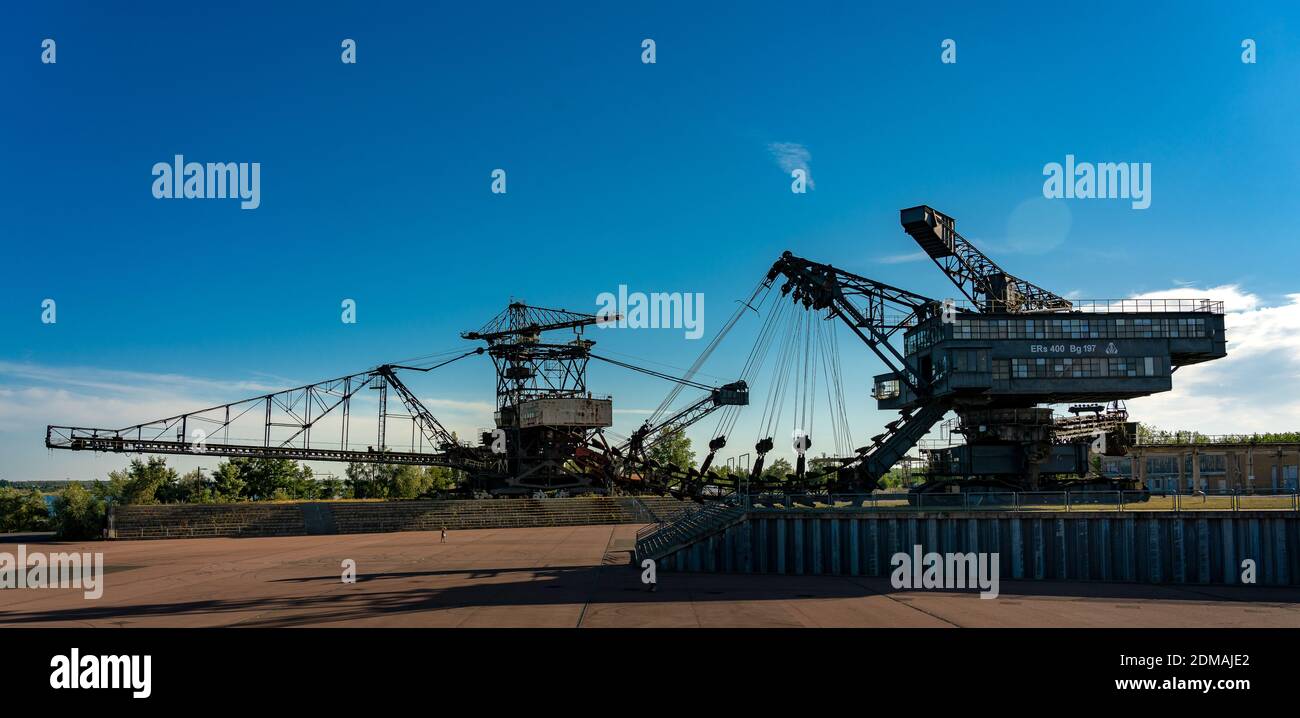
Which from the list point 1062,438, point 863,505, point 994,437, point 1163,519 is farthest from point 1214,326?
point 863,505

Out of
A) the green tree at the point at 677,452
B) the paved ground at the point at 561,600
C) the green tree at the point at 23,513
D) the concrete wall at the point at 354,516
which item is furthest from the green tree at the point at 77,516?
the green tree at the point at 677,452

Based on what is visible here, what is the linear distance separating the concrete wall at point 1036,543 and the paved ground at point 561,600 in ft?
4.43

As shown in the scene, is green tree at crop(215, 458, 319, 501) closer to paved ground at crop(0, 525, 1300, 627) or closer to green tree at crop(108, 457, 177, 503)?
green tree at crop(108, 457, 177, 503)

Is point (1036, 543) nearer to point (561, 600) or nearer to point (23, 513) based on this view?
point (561, 600)

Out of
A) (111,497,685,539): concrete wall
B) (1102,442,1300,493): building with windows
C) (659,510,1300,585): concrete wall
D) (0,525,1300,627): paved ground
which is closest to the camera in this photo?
(0,525,1300,627): paved ground

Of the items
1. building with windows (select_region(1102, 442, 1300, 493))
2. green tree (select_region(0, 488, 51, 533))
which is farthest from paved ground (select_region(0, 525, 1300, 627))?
building with windows (select_region(1102, 442, 1300, 493))

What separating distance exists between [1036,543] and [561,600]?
67.7ft

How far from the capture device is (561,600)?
82.8 feet

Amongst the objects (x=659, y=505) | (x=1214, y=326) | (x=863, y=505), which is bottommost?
(x=659, y=505)

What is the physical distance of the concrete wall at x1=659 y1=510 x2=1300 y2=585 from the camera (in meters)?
30.7

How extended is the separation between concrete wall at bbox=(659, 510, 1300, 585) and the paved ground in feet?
4.43
